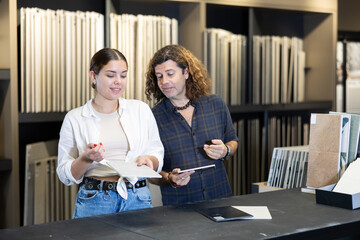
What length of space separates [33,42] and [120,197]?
1104mm

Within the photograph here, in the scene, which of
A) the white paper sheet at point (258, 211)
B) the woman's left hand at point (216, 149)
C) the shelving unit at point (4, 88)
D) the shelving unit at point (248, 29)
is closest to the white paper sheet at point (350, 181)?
the white paper sheet at point (258, 211)

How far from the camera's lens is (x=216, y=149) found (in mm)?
2443

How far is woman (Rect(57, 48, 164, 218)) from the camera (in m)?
2.11

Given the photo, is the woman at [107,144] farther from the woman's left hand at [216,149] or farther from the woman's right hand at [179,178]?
the woman's left hand at [216,149]

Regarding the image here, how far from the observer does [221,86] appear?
3424 millimetres

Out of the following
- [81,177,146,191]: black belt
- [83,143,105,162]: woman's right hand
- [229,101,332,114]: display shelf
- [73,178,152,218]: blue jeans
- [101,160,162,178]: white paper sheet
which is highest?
[229,101,332,114]: display shelf

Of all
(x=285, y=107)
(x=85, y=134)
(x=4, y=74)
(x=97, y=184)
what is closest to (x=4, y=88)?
(x=4, y=74)

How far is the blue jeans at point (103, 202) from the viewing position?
6.88 feet

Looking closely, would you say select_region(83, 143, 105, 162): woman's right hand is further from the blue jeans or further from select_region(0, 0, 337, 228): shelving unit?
select_region(0, 0, 337, 228): shelving unit

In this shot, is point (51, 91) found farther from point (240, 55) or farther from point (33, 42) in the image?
point (240, 55)

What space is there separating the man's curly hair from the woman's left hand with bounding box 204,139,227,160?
278 millimetres

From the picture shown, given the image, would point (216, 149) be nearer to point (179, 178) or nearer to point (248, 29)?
point (179, 178)

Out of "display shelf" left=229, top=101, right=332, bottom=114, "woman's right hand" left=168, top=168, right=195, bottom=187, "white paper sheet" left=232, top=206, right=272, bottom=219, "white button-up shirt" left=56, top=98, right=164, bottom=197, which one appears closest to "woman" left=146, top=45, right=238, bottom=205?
"woman's right hand" left=168, top=168, right=195, bottom=187

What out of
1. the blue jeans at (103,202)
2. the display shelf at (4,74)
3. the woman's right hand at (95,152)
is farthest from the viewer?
the display shelf at (4,74)
